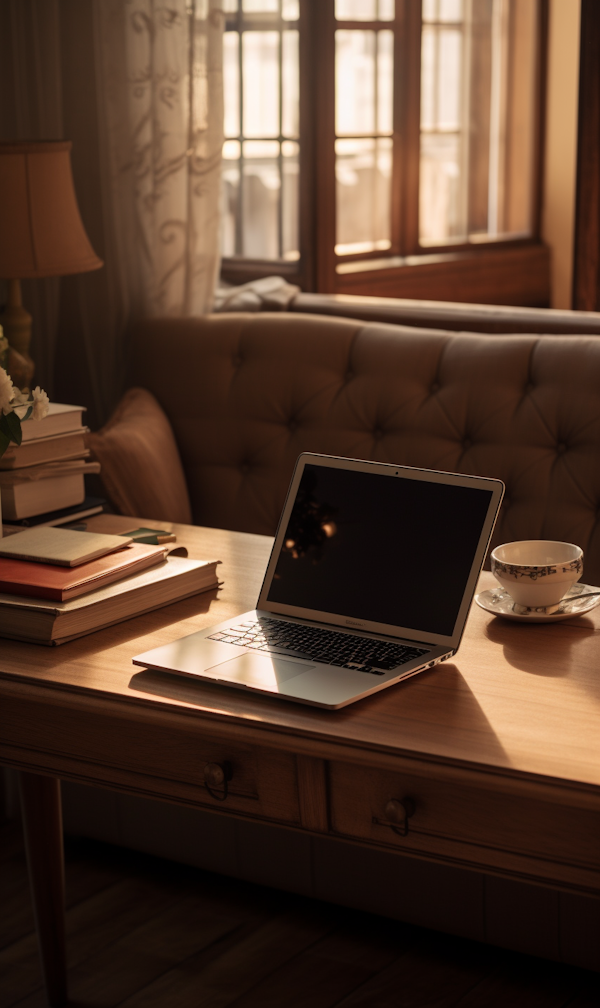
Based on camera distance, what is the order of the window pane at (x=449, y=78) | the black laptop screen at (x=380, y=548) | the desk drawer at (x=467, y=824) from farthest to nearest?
the window pane at (x=449, y=78), the black laptop screen at (x=380, y=548), the desk drawer at (x=467, y=824)

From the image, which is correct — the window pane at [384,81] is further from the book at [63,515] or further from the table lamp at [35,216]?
the book at [63,515]

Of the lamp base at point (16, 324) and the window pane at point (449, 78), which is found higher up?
the window pane at point (449, 78)

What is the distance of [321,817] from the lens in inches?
43.8

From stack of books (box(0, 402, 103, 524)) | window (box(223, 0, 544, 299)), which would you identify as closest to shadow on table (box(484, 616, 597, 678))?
stack of books (box(0, 402, 103, 524))

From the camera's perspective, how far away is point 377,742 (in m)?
1.03

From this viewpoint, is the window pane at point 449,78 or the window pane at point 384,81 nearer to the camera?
the window pane at point 384,81

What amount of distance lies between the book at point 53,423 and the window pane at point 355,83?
2447 millimetres

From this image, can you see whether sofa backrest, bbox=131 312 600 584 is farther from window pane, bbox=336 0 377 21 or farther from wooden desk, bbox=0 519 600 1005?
window pane, bbox=336 0 377 21

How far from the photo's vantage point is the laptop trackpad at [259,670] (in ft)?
3.74

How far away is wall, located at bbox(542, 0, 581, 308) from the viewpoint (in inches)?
184

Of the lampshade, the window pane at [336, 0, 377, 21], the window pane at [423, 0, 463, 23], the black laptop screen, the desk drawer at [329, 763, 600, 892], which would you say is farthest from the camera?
the window pane at [423, 0, 463, 23]

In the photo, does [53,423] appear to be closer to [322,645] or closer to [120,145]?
[322,645]

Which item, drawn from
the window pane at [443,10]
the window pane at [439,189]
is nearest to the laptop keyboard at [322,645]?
the window pane at [439,189]

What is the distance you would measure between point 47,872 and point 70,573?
23.7 inches
